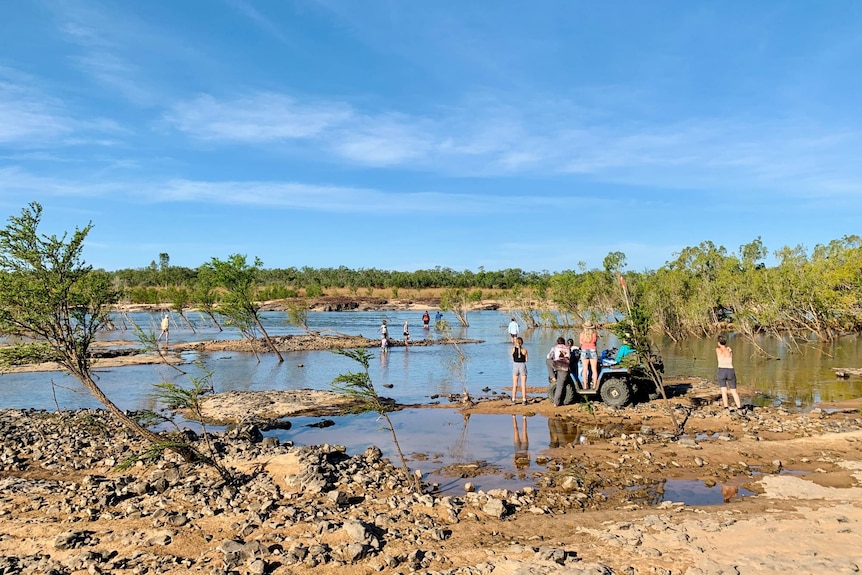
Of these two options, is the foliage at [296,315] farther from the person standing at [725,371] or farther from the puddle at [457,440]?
the person standing at [725,371]

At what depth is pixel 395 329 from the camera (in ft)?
178

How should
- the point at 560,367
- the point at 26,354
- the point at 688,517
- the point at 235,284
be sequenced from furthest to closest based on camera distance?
the point at 235,284 → the point at 560,367 → the point at 26,354 → the point at 688,517

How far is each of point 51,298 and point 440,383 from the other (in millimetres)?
14317

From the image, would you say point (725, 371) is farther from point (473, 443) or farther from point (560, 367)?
point (473, 443)

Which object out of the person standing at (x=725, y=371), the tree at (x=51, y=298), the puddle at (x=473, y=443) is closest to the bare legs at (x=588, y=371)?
the puddle at (x=473, y=443)

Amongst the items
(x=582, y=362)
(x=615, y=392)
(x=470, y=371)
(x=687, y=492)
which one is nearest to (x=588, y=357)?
(x=582, y=362)

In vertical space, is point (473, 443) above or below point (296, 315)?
below

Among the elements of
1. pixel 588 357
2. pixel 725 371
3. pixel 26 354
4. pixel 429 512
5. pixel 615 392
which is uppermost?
pixel 26 354

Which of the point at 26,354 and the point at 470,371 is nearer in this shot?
the point at 26,354

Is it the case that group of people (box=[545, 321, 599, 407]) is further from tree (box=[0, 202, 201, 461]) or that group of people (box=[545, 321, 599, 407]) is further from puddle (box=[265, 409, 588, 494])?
tree (box=[0, 202, 201, 461])

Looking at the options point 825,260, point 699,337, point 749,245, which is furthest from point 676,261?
point 825,260

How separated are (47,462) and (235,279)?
20.6 meters

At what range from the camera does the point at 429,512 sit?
819 cm

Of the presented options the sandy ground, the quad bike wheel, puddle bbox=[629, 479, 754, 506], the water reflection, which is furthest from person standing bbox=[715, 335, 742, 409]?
puddle bbox=[629, 479, 754, 506]
